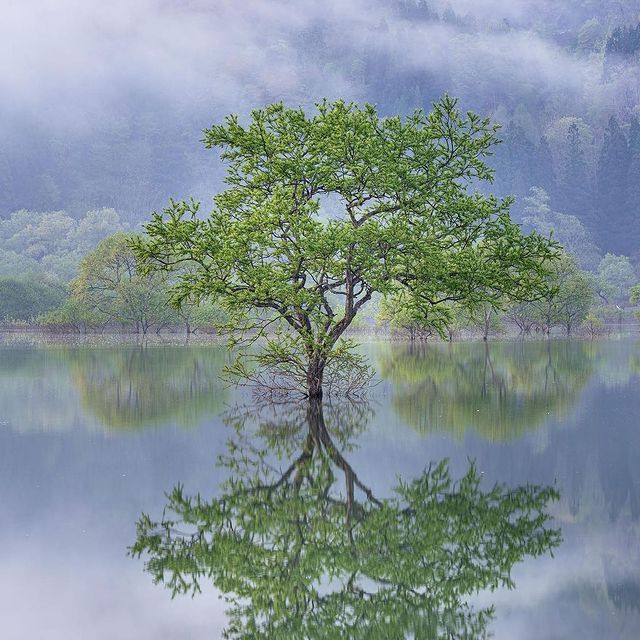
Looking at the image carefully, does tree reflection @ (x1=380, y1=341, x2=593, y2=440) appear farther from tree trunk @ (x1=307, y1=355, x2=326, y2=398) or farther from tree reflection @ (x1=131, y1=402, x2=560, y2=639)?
tree reflection @ (x1=131, y1=402, x2=560, y2=639)

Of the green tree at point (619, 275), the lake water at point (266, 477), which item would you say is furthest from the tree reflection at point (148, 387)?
the green tree at point (619, 275)

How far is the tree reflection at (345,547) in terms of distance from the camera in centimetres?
973

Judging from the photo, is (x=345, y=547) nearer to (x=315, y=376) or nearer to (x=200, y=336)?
(x=315, y=376)

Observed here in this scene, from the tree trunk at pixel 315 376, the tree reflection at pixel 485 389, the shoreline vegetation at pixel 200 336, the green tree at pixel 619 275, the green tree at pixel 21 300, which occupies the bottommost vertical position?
the shoreline vegetation at pixel 200 336

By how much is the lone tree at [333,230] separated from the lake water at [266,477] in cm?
303

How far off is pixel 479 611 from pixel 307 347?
18.4 metres

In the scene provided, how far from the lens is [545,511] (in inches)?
539

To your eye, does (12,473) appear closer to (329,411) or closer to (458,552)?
(458,552)

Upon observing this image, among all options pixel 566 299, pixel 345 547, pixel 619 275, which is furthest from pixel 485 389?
pixel 619 275

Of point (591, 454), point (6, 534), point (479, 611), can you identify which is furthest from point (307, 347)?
point (479, 611)

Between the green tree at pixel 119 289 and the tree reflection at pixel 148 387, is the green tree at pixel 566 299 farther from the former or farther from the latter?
the tree reflection at pixel 148 387

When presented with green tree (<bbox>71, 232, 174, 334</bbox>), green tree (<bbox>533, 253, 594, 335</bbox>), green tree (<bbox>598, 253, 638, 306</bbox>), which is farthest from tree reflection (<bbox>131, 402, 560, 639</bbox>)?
green tree (<bbox>598, 253, 638, 306</bbox>)

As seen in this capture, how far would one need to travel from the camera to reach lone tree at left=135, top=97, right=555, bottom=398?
26.1 metres

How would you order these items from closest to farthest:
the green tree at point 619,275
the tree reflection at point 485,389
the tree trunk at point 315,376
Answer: the tree reflection at point 485,389 < the tree trunk at point 315,376 < the green tree at point 619,275
